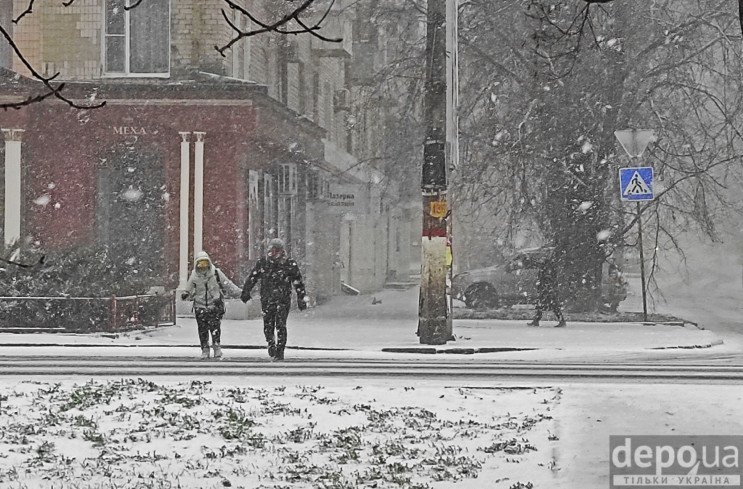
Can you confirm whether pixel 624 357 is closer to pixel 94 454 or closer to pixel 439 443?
pixel 439 443

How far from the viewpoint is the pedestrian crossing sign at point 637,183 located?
866 inches

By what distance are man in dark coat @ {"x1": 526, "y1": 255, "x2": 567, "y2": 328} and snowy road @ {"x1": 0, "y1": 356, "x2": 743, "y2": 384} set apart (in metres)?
7.25

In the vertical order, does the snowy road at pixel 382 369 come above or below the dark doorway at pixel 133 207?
below

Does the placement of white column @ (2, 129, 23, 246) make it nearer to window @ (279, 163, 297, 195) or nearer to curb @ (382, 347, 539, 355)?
window @ (279, 163, 297, 195)

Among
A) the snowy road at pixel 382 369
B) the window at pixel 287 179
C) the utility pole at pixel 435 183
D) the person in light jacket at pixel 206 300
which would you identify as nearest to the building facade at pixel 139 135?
the window at pixel 287 179

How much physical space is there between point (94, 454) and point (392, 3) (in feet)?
66.5

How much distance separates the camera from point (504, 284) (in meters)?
32.2

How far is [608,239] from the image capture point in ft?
91.7

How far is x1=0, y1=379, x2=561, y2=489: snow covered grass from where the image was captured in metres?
8.76

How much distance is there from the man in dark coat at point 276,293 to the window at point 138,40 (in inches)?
448

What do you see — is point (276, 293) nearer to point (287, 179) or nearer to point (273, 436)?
point (273, 436)

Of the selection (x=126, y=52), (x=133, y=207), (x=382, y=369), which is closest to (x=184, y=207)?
(x=133, y=207)

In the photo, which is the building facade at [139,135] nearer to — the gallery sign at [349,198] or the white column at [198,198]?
the white column at [198,198]

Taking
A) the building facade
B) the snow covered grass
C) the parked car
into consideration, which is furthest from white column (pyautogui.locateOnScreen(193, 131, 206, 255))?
the snow covered grass
